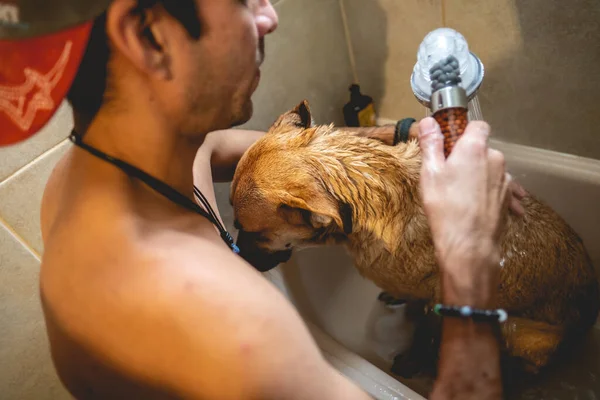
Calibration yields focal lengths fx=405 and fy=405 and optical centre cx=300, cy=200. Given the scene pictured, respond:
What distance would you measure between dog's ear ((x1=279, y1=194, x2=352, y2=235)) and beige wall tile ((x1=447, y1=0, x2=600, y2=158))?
3.71 feet

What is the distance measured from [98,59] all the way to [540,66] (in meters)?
1.77

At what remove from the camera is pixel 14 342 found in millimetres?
1620

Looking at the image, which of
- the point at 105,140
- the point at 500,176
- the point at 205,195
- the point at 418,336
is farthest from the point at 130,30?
the point at 418,336

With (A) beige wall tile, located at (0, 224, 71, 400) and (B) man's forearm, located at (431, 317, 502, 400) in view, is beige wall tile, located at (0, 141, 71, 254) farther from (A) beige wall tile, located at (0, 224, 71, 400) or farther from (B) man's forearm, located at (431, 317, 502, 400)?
(B) man's forearm, located at (431, 317, 502, 400)

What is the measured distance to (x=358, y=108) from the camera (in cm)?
251

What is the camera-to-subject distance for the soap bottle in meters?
2.51

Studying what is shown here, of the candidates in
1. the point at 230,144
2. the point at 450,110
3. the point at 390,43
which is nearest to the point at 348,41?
the point at 390,43

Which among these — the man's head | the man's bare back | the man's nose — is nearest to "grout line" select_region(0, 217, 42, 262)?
the man's bare back

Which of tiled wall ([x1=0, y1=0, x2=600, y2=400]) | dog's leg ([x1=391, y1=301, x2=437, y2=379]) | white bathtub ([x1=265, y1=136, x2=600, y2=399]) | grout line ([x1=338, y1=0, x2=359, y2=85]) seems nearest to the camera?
tiled wall ([x1=0, y1=0, x2=600, y2=400])

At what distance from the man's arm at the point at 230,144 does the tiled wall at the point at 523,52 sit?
588 millimetres

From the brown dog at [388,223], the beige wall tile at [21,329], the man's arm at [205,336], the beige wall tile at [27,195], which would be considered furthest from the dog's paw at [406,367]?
the beige wall tile at [27,195]

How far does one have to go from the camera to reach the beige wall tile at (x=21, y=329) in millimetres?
1545

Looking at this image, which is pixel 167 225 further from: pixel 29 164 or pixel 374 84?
pixel 374 84

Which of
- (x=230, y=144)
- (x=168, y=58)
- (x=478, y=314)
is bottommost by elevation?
(x=478, y=314)
